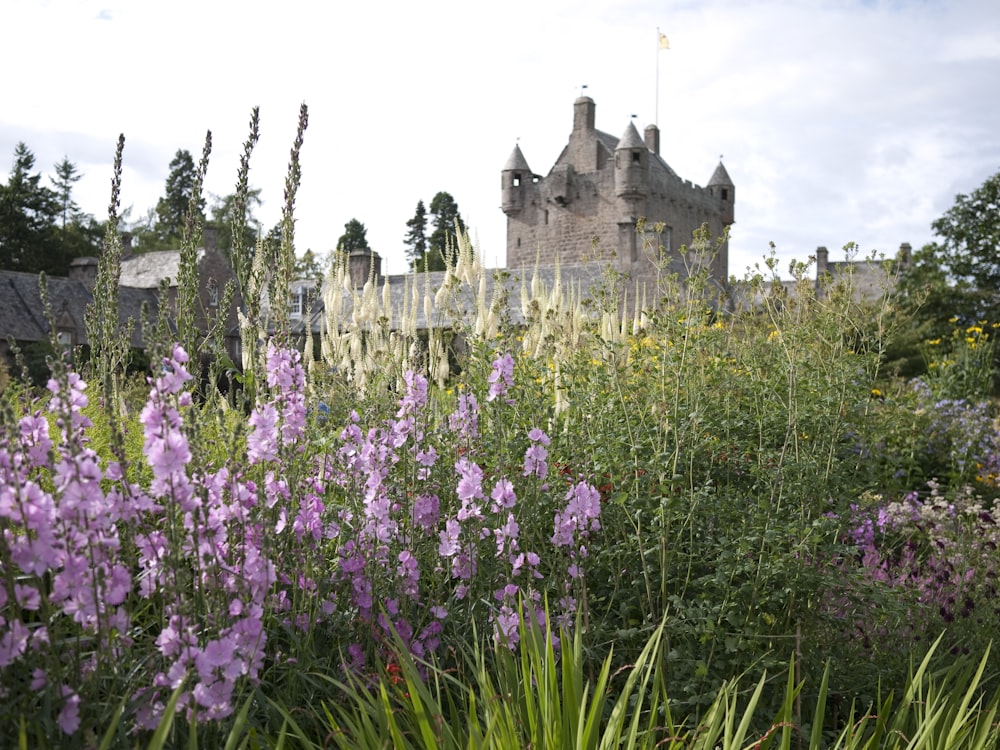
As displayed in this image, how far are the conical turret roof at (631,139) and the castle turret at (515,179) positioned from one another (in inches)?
173

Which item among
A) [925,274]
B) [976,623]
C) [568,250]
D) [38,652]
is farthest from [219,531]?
[568,250]

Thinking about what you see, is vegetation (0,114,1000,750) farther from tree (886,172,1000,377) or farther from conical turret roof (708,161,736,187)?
conical turret roof (708,161,736,187)

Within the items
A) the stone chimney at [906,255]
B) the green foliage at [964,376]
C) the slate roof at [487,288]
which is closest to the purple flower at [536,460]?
the slate roof at [487,288]

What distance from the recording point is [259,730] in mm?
2299

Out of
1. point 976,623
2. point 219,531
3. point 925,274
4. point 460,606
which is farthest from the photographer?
point 925,274

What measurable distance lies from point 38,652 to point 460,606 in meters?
1.50

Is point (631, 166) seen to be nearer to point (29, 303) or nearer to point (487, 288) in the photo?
point (29, 303)

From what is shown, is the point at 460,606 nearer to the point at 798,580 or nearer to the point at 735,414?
the point at 798,580

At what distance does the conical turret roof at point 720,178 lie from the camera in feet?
146

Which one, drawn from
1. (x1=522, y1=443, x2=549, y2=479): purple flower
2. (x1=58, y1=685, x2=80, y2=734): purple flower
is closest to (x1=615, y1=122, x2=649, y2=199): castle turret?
(x1=522, y1=443, x2=549, y2=479): purple flower

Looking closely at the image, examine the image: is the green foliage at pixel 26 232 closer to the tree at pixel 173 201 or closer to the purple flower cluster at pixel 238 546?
the tree at pixel 173 201

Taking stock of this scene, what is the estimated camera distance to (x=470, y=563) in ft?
10.1

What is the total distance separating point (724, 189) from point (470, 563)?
144 ft

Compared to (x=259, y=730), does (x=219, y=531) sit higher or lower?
higher
